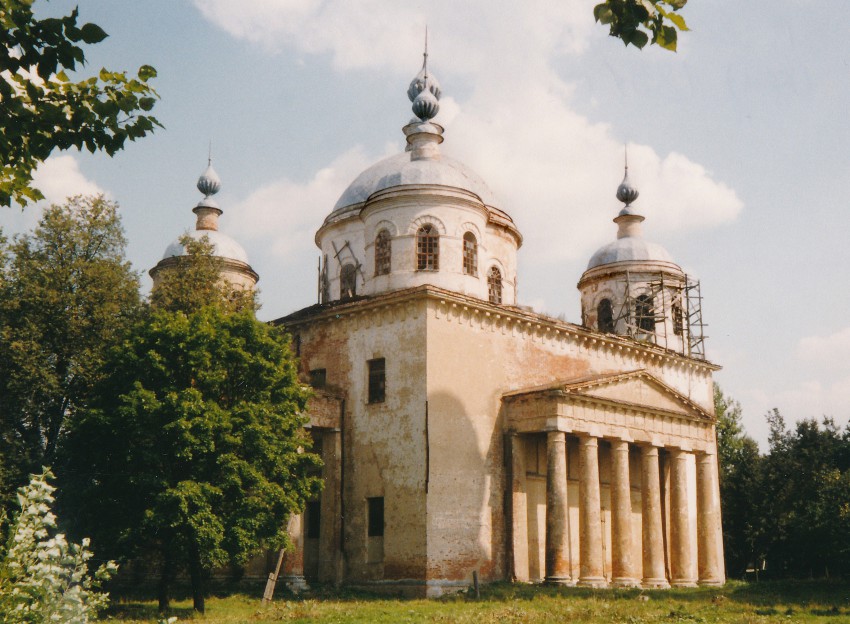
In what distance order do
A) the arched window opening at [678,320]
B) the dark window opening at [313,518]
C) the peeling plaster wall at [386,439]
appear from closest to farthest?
1. the peeling plaster wall at [386,439]
2. the dark window opening at [313,518]
3. the arched window opening at [678,320]

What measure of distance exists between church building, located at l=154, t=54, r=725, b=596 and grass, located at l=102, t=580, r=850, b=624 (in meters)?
1.77

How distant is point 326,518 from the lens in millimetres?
27156

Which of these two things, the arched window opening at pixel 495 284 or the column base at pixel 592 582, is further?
the arched window opening at pixel 495 284

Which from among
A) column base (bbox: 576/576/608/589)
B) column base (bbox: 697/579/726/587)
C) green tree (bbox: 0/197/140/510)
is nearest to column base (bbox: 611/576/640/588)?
column base (bbox: 576/576/608/589)

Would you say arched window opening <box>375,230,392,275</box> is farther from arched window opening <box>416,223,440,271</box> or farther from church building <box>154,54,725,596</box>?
arched window opening <box>416,223,440,271</box>

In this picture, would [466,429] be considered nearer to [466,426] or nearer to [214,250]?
[466,426]

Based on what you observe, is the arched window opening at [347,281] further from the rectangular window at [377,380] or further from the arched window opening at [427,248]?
the rectangular window at [377,380]

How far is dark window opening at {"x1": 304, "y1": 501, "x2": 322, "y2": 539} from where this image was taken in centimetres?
2817

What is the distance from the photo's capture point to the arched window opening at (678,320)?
121ft

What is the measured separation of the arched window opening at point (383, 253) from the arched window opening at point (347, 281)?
255 centimetres

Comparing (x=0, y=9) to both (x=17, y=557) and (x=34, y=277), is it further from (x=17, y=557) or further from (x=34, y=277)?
(x=34, y=277)

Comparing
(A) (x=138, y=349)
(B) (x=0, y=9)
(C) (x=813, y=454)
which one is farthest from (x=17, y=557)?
(C) (x=813, y=454)

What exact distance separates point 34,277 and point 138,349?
5764 mm

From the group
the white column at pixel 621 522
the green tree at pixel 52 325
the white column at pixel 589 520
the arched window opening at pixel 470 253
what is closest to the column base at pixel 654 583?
the white column at pixel 621 522
